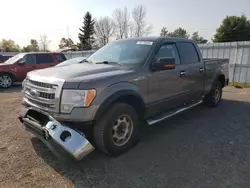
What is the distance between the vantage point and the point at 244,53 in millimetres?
10641

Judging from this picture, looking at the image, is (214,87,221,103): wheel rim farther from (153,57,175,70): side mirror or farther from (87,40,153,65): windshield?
(87,40,153,65): windshield

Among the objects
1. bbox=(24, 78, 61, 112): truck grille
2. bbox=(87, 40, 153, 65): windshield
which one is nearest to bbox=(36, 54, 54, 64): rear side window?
bbox=(87, 40, 153, 65): windshield

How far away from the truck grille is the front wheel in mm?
8118

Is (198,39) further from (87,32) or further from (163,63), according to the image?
(163,63)

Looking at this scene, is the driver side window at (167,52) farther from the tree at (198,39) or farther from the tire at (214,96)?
the tree at (198,39)

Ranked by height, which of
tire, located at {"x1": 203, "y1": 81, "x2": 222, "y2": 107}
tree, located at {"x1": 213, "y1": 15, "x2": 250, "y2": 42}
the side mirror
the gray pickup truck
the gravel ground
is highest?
tree, located at {"x1": 213, "y1": 15, "x2": 250, "y2": 42}

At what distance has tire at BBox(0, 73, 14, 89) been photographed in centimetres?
1025

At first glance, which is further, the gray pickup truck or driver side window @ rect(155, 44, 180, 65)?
driver side window @ rect(155, 44, 180, 65)

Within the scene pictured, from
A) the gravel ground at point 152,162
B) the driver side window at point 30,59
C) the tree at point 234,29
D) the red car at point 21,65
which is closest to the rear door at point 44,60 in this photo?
the red car at point 21,65

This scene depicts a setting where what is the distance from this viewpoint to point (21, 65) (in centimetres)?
1055

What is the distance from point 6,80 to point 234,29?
1322 inches

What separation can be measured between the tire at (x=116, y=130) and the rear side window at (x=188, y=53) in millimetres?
2020

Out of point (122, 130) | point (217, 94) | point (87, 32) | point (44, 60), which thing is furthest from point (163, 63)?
point (87, 32)

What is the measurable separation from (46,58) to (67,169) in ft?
30.9
